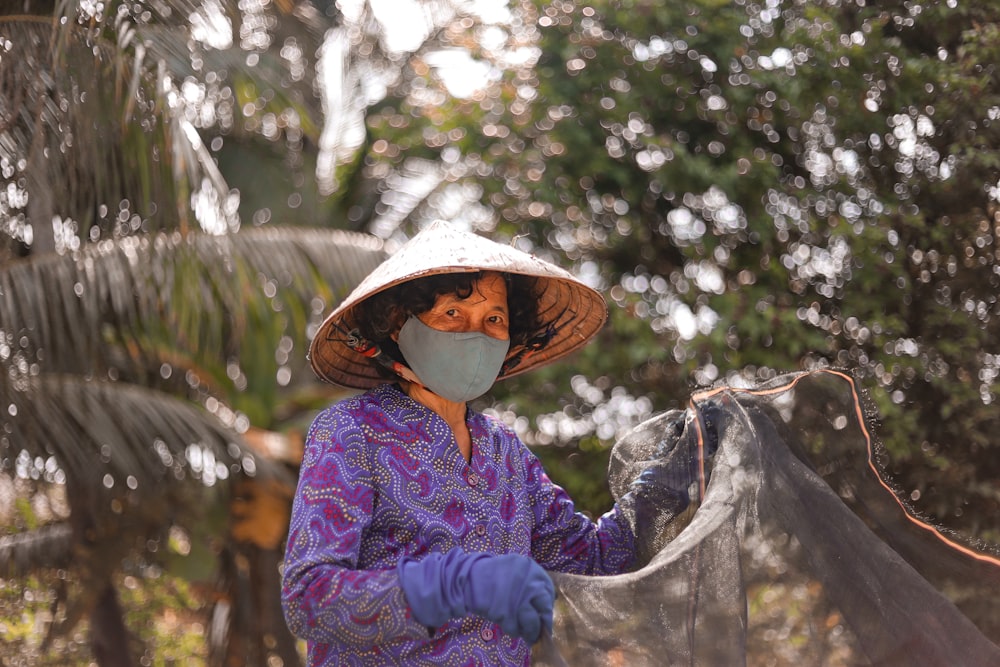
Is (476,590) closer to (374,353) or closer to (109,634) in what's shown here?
(374,353)

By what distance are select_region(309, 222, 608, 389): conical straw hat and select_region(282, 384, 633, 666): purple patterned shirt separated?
0.72 ft

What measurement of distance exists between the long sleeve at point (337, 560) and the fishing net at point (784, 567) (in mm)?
319

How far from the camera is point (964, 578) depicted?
245 cm

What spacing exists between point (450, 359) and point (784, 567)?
32.5 inches

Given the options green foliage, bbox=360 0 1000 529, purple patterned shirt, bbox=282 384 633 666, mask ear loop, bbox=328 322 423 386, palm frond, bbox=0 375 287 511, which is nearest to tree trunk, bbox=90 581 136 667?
palm frond, bbox=0 375 287 511

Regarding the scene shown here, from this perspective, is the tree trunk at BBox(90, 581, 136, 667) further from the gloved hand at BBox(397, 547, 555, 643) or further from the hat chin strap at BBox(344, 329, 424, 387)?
the gloved hand at BBox(397, 547, 555, 643)

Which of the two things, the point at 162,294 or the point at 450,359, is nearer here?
the point at 450,359

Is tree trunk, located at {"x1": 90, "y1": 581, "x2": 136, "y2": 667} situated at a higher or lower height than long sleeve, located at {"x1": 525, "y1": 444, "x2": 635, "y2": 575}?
lower

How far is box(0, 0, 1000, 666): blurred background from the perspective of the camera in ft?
15.3

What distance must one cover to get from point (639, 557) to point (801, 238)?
3119mm

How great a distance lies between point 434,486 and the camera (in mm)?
2285

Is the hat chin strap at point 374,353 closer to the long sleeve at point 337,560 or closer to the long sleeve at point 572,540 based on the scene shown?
the long sleeve at point 337,560

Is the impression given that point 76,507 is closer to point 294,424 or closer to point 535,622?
point 294,424

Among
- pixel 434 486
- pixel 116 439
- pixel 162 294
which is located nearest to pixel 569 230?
pixel 162 294
